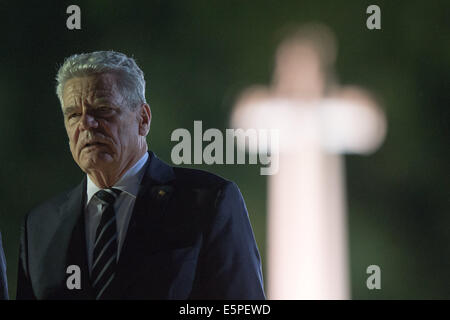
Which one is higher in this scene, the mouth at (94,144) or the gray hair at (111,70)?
the gray hair at (111,70)

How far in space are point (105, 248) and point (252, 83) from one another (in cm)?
63

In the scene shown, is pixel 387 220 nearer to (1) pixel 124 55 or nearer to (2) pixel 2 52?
(1) pixel 124 55

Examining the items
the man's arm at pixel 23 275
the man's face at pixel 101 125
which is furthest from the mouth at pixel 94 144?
the man's arm at pixel 23 275

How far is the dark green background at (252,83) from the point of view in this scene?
172cm

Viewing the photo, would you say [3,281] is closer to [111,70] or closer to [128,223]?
[128,223]

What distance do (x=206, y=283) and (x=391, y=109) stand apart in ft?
2.44

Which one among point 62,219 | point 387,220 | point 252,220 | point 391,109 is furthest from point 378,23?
point 62,219

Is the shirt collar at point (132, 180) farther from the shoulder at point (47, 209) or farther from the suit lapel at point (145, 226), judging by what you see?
the shoulder at point (47, 209)

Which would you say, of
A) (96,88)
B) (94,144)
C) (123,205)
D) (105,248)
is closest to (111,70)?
(96,88)

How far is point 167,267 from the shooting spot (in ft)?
5.07

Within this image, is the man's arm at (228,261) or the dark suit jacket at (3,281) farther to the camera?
the dark suit jacket at (3,281)

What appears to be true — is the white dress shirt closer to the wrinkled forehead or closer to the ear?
the ear

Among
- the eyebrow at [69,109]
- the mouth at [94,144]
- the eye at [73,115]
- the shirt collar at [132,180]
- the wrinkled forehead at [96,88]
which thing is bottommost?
the shirt collar at [132,180]

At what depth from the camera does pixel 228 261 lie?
1513mm
